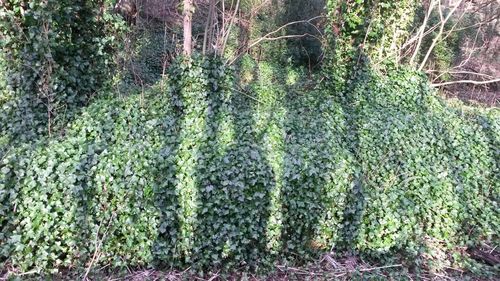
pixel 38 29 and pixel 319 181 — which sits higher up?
pixel 38 29

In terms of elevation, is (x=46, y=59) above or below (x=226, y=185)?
above

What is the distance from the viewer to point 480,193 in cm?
576

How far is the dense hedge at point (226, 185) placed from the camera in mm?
3938

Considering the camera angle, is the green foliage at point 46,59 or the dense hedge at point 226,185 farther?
the green foliage at point 46,59

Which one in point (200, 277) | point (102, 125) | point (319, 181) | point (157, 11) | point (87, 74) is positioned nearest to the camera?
point (200, 277)

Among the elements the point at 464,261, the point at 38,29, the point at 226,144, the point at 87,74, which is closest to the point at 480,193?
the point at 464,261

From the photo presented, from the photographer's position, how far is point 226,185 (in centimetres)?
420

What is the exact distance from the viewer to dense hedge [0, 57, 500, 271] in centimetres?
394

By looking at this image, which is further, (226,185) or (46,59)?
(46,59)

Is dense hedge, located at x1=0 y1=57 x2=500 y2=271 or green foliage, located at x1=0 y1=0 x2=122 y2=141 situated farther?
green foliage, located at x1=0 y1=0 x2=122 y2=141

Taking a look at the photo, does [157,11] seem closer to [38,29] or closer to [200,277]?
[38,29]

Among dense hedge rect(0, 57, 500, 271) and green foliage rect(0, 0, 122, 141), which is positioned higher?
green foliage rect(0, 0, 122, 141)

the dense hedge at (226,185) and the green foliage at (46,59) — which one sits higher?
the green foliage at (46,59)

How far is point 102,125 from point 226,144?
187cm
